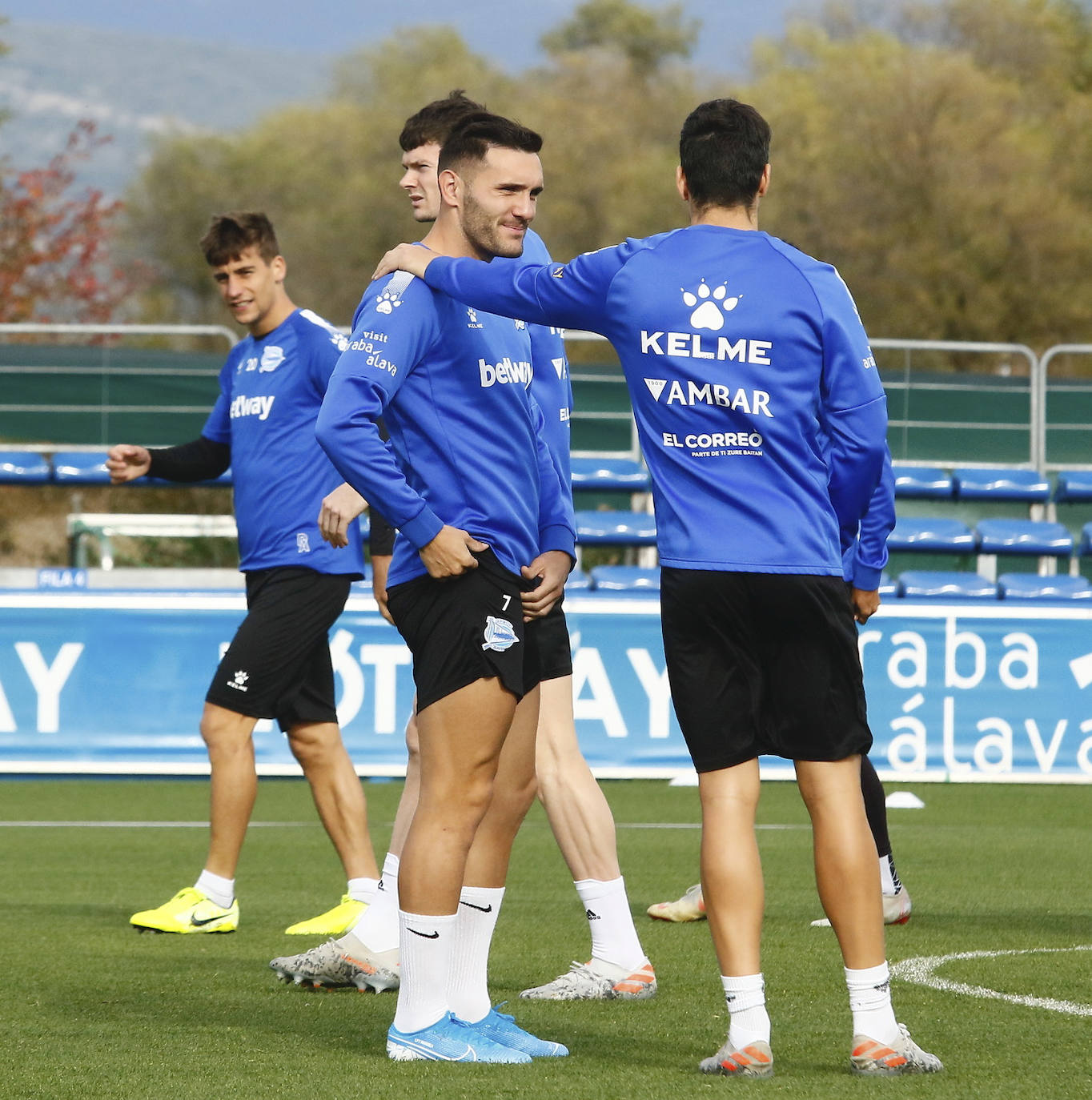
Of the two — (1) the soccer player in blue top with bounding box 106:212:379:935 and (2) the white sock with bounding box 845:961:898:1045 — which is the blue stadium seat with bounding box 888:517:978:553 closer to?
(1) the soccer player in blue top with bounding box 106:212:379:935

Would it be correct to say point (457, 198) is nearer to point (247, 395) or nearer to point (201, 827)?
point (247, 395)

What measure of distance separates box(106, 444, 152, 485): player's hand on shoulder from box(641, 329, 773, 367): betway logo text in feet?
9.24

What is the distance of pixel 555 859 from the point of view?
26.3 ft

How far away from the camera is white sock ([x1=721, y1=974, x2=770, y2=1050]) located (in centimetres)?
393

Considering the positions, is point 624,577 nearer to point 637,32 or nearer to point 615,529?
point 615,529

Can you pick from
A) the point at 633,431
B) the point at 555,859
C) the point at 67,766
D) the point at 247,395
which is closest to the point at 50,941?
the point at 247,395

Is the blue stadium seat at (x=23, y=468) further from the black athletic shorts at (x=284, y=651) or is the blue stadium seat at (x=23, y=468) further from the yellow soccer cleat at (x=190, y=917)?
the yellow soccer cleat at (x=190, y=917)

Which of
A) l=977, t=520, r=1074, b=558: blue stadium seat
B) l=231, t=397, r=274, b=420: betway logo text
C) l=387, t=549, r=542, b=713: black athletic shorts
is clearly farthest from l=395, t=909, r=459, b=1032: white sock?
l=977, t=520, r=1074, b=558: blue stadium seat

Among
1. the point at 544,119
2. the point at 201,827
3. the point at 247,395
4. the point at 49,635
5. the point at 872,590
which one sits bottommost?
the point at 201,827

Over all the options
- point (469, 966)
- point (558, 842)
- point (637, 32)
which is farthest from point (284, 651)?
point (637, 32)

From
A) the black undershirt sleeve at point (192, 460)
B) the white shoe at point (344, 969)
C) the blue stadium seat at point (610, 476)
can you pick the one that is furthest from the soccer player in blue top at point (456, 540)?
the blue stadium seat at point (610, 476)

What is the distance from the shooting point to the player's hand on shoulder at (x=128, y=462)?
6.32m

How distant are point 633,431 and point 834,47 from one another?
37.3 metres

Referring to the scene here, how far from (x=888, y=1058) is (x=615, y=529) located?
10.3 meters
